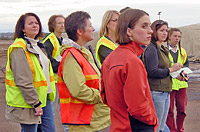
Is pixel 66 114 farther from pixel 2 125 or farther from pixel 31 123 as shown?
pixel 2 125

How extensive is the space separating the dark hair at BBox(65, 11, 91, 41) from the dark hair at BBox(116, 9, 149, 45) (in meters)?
0.89

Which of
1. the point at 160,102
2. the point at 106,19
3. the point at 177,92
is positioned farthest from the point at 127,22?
the point at 177,92

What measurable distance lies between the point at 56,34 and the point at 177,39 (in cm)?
209

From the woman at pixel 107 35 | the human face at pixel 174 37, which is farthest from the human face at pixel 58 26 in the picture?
the human face at pixel 174 37

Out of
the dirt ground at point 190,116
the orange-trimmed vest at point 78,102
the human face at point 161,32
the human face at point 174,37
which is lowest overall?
the dirt ground at point 190,116

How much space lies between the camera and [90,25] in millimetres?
3486

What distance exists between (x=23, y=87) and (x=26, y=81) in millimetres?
75

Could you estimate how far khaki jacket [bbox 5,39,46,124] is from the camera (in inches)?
144

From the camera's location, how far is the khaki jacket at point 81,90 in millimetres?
3162

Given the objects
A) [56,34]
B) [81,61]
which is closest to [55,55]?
[56,34]

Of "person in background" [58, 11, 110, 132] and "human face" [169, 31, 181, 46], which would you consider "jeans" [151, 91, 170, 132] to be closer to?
"person in background" [58, 11, 110, 132]

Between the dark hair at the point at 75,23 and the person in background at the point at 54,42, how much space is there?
5.94 feet

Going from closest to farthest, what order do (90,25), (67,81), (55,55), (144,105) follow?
(144,105) < (67,81) < (90,25) < (55,55)

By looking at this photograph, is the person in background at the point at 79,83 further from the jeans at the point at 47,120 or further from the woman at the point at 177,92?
the woman at the point at 177,92
